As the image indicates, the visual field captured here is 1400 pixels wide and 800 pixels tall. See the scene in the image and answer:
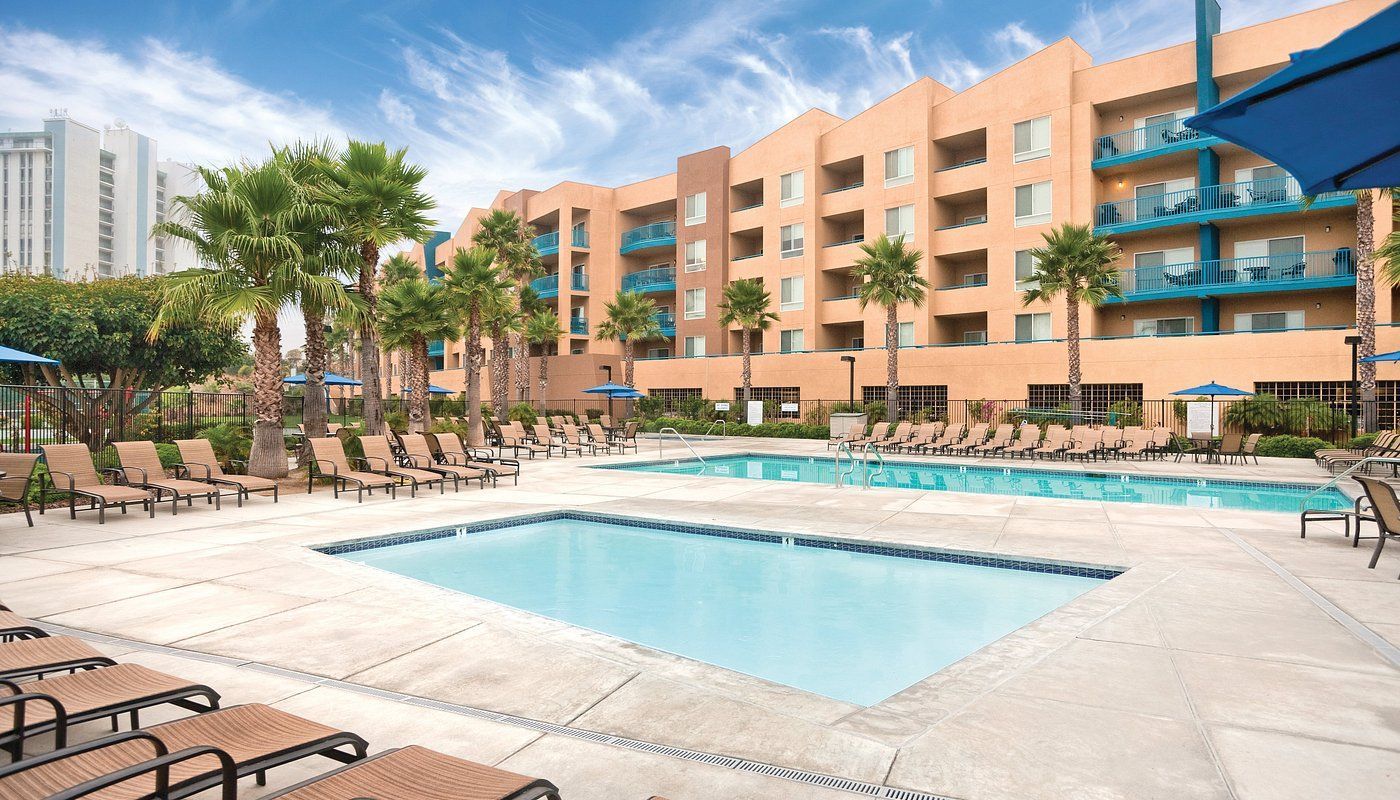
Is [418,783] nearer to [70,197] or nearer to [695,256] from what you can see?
[695,256]

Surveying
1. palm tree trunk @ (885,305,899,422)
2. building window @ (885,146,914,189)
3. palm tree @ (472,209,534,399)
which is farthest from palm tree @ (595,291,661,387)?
palm tree trunk @ (885,305,899,422)

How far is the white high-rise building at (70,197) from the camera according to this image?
379 ft

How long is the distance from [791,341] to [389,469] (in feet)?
91.6

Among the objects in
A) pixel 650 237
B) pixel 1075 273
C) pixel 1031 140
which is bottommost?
pixel 1075 273

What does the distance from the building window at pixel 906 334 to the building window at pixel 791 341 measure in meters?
5.25

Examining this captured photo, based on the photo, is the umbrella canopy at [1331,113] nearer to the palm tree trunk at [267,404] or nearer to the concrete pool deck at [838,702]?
the concrete pool deck at [838,702]

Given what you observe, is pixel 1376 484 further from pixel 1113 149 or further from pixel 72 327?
pixel 72 327

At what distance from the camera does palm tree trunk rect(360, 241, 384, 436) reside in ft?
51.7

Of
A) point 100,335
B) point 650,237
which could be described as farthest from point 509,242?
point 100,335

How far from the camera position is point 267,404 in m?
13.9

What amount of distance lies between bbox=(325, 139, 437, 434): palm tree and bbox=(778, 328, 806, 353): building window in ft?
81.6

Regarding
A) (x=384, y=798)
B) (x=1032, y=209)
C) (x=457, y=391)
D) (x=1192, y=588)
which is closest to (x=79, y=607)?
(x=384, y=798)

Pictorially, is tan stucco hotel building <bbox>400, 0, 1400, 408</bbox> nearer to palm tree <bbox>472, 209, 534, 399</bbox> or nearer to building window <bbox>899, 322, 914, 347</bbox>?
building window <bbox>899, 322, 914, 347</bbox>

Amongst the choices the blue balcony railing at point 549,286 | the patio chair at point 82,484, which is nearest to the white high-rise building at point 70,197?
Result: the blue balcony railing at point 549,286
